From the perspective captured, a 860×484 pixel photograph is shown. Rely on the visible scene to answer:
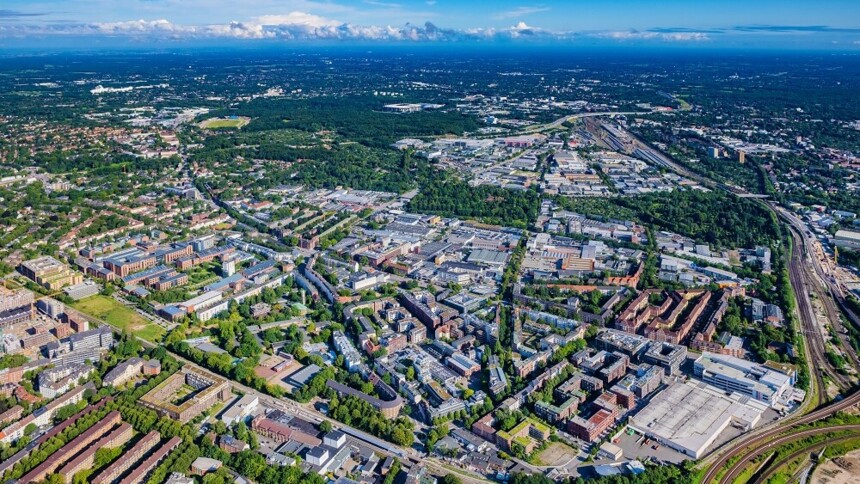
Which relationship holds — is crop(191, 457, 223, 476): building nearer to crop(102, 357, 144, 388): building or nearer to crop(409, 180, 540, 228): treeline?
crop(102, 357, 144, 388): building

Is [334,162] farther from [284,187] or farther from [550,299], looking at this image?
[550,299]

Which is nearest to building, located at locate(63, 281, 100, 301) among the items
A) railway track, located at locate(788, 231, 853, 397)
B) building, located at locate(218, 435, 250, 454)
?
building, located at locate(218, 435, 250, 454)

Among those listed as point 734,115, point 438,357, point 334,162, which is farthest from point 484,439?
point 734,115

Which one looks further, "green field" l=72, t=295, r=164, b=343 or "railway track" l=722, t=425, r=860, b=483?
"green field" l=72, t=295, r=164, b=343

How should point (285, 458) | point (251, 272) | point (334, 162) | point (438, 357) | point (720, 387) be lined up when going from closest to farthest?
point (285, 458) < point (720, 387) < point (438, 357) < point (251, 272) < point (334, 162)

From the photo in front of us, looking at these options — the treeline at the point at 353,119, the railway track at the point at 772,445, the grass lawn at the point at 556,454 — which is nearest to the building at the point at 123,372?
the grass lawn at the point at 556,454

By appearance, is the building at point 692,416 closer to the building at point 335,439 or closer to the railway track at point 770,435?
the railway track at point 770,435
